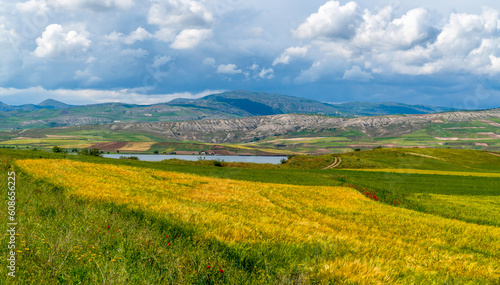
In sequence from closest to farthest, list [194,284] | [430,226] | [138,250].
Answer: [194,284]
[138,250]
[430,226]

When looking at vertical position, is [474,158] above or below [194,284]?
below

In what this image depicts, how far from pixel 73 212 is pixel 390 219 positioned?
1879 centimetres

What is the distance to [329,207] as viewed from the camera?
22953 mm

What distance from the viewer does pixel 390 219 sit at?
20188 mm

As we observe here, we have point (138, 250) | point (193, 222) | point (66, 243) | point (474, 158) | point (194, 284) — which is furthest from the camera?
point (474, 158)

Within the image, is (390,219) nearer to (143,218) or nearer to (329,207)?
(329,207)

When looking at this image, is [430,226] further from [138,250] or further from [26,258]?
[26,258]

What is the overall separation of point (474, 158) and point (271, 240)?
172 m

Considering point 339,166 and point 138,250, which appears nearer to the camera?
point 138,250

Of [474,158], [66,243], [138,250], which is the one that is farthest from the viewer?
[474,158]

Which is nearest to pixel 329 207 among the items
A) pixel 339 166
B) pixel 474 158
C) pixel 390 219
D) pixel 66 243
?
pixel 390 219

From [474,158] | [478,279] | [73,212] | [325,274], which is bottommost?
[474,158]

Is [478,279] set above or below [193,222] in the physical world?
below

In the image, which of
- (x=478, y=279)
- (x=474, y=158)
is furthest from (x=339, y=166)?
(x=478, y=279)
